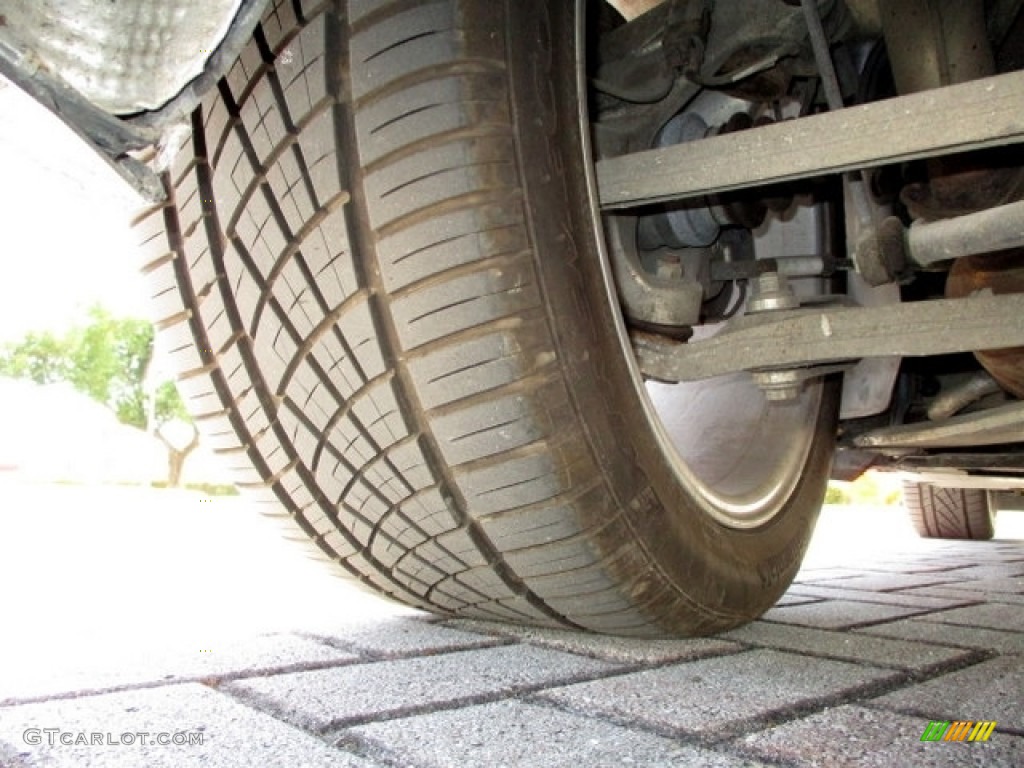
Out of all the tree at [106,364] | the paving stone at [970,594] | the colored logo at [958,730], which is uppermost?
the tree at [106,364]

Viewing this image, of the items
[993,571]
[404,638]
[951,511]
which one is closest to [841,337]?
[404,638]

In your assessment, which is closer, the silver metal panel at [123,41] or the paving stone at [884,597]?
the silver metal panel at [123,41]

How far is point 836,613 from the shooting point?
1.71 metres

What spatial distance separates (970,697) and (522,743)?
0.56 m

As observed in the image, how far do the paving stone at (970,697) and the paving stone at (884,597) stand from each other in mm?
644

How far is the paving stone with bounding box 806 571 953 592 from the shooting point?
2.12m

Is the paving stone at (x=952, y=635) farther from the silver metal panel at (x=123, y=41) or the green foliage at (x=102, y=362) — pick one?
the green foliage at (x=102, y=362)

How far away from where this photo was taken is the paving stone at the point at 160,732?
78 cm

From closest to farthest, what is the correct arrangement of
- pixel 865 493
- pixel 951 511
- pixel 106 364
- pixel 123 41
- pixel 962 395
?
pixel 123 41
pixel 962 395
pixel 951 511
pixel 865 493
pixel 106 364

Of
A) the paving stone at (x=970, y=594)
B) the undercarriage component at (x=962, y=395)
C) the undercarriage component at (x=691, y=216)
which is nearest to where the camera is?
the undercarriage component at (x=691, y=216)

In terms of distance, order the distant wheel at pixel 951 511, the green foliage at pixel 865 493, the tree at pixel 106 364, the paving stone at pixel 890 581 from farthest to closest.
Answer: the tree at pixel 106 364 → the green foliage at pixel 865 493 → the distant wheel at pixel 951 511 → the paving stone at pixel 890 581

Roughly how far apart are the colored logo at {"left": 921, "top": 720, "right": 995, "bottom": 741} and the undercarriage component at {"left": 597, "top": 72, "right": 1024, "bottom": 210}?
0.59 m

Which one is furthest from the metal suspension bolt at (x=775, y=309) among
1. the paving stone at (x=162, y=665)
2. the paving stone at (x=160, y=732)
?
the paving stone at (x=160, y=732)

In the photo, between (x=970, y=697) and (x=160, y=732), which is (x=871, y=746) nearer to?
(x=970, y=697)
